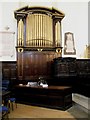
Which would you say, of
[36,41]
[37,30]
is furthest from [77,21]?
[36,41]

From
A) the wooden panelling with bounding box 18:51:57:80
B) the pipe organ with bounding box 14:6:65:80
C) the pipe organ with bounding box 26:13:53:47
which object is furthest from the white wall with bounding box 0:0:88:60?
the wooden panelling with bounding box 18:51:57:80

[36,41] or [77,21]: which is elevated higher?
[77,21]

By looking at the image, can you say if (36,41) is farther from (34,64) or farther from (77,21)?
(77,21)

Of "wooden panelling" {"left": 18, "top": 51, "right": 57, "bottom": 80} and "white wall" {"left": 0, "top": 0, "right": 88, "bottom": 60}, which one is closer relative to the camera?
Answer: "wooden panelling" {"left": 18, "top": 51, "right": 57, "bottom": 80}

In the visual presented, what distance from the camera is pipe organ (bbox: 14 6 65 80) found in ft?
29.9

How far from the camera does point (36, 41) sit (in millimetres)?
9180

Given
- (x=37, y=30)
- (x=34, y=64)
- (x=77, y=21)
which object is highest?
(x=77, y=21)

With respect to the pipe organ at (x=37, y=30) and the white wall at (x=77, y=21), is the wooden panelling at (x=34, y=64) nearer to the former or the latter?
the pipe organ at (x=37, y=30)

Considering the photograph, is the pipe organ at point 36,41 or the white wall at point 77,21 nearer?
the pipe organ at point 36,41

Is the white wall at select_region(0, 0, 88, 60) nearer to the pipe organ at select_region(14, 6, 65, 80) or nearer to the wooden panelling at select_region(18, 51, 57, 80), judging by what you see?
the pipe organ at select_region(14, 6, 65, 80)

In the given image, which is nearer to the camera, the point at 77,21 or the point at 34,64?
the point at 34,64

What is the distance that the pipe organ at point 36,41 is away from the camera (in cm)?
910

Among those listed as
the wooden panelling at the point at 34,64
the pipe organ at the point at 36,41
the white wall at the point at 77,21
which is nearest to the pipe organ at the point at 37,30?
the pipe organ at the point at 36,41

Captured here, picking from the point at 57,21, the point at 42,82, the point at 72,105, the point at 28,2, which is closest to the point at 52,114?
the point at 72,105
